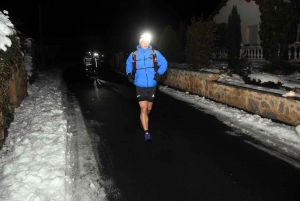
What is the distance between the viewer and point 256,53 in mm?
15859

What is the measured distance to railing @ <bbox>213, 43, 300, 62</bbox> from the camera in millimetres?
12742

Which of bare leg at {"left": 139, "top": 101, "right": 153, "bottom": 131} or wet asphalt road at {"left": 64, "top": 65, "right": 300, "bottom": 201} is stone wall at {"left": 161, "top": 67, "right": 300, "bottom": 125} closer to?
wet asphalt road at {"left": 64, "top": 65, "right": 300, "bottom": 201}

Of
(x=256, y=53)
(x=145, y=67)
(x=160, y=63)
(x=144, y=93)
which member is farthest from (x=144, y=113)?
(x=256, y=53)

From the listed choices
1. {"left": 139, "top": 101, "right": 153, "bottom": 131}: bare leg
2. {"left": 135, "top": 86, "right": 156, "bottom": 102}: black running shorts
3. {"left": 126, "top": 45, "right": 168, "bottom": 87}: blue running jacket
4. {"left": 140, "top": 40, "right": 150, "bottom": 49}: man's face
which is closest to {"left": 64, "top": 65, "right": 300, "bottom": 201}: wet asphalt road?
{"left": 139, "top": 101, "right": 153, "bottom": 131}: bare leg

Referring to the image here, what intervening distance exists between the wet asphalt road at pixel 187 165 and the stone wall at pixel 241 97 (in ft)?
4.36

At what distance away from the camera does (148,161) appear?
447 centimetres

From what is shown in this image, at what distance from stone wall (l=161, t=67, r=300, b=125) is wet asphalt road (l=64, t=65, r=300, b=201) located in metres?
1.33

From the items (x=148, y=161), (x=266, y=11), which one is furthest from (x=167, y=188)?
(x=266, y=11)

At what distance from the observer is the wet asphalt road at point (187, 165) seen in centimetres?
352

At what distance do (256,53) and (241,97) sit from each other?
934 cm

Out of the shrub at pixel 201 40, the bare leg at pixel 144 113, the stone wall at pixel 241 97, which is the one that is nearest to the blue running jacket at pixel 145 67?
the bare leg at pixel 144 113

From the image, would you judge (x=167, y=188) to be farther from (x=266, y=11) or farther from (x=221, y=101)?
(x=266, y=11)

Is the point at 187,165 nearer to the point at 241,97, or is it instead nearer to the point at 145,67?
the point at 145,67

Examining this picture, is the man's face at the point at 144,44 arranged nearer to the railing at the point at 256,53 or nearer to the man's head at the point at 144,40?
the man's head at the point at 144,40
